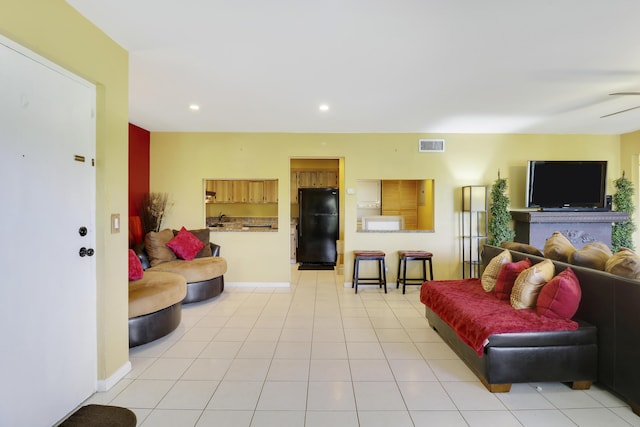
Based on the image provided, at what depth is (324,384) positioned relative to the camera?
7.50 feet

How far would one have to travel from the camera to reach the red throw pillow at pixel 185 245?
455 cm

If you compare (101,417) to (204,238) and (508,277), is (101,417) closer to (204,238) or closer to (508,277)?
(204,238)

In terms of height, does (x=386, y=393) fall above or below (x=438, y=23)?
below

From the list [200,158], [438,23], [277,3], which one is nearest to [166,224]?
[200,158]

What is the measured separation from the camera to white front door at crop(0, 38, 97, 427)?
1595 mm

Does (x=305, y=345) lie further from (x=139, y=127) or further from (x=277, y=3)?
(x=139, y=127)

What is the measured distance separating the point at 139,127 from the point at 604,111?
21.9ft

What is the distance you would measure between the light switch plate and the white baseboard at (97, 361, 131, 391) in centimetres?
108

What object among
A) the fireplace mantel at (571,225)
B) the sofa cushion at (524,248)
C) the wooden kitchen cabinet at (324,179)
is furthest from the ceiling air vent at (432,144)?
the wooden kitchen cabinet at (324,179)

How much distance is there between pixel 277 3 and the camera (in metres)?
1.91

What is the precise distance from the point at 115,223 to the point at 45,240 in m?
0.51

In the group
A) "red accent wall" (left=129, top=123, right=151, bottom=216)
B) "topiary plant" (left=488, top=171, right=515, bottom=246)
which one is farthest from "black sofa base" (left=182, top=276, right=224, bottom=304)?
"topiary plant" (left=488, top=171, right=515, bottom=246)

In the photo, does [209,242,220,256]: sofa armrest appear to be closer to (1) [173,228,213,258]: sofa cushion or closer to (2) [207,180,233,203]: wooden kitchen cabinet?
(1) [173,228,213,258]: sofa cushion

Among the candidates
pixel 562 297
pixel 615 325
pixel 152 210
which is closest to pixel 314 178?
pixel 152 210
